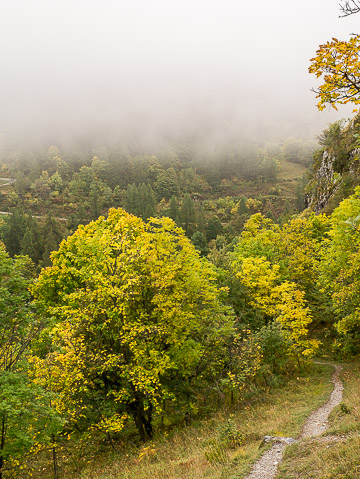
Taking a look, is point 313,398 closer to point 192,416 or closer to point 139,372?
point 192,416

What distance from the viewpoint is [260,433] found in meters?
11.1

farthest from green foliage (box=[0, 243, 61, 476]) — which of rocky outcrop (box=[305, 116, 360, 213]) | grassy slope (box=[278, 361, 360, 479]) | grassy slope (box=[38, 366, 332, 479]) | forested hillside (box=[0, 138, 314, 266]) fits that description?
forested hillside (box=[0, 138, 314, 266])

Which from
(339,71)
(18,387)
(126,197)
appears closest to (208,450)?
(18,387)

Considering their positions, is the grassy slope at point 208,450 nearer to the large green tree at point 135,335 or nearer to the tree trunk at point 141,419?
the tree trunk at point 141,419

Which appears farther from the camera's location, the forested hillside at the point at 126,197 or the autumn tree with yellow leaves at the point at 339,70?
the forested hillside at the point at 126,197

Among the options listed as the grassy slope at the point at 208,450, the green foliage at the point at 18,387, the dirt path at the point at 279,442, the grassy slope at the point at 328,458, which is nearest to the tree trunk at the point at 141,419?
the grassy slope at the point at 208,450

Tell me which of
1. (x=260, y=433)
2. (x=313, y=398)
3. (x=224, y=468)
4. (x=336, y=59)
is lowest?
(x=313, y=398)

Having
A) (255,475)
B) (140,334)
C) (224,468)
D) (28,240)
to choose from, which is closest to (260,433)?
(224,468)

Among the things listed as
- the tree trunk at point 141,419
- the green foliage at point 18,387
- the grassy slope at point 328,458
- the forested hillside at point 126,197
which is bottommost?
the tree trunk at point 141,419

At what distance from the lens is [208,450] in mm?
10453

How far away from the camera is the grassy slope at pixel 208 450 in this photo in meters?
9.02

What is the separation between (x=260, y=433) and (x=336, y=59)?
39.3ft

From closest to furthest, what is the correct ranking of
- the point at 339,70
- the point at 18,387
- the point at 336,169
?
the point at 339,70 < the point at 18,387 < the point at 336,169

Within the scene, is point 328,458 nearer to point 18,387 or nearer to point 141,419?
point 18,387
